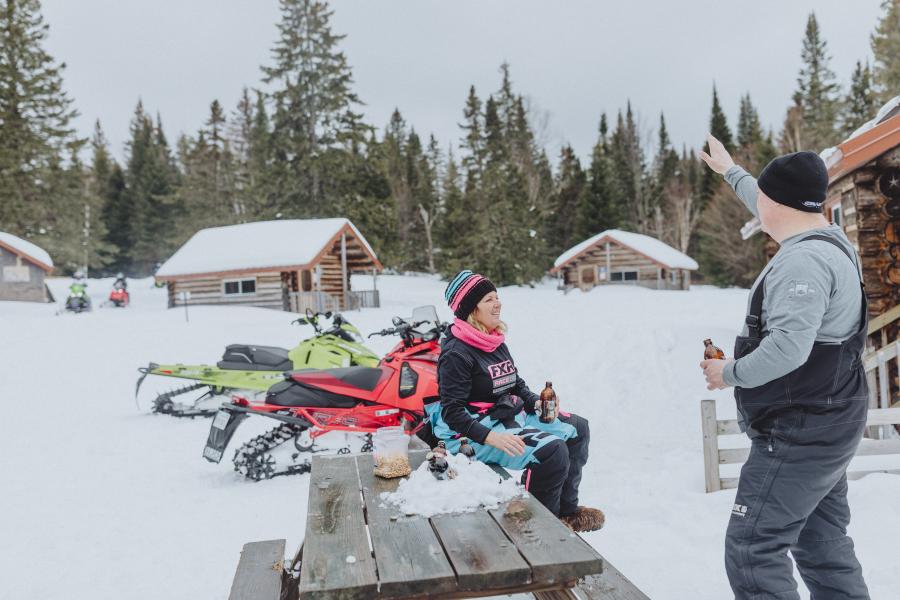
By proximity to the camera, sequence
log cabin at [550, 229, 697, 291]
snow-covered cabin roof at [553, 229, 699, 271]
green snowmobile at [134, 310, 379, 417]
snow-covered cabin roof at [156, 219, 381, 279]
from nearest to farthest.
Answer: green snowmobile at [134, 310, 379, 417]
snow-covered cabin roof at [156, 219, 381, 279]
snow-covered cabin roof at [553, 229, 699, 271]
log cabin at [550, 229, 697, 291]

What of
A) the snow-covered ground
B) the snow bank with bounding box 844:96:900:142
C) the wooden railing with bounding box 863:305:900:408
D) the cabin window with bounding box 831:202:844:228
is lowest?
the snow-covered ground

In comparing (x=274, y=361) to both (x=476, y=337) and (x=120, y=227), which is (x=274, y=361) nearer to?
(x=476, y=337)

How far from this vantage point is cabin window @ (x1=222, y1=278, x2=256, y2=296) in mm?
23797

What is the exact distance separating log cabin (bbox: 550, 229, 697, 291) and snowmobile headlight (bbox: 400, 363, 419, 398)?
2726 cm

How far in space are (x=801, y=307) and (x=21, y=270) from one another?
1173 inches

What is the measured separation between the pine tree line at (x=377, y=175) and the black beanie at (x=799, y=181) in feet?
92.8

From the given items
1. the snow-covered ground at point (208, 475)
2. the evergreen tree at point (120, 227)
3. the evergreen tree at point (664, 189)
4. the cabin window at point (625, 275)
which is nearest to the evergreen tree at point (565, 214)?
the evergreen tree at point (664, 189)

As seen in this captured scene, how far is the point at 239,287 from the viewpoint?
23844 millimetres

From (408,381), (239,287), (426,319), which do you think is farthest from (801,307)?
(239,287)

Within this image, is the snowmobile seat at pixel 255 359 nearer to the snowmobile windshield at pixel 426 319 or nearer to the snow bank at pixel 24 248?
the snowmobile windshield at pixel 426 319

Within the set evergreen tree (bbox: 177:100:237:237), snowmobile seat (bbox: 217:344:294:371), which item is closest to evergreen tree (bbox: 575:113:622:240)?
evergreen tree (bbox: 177:100:237:237)

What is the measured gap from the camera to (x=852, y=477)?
5.18 meters

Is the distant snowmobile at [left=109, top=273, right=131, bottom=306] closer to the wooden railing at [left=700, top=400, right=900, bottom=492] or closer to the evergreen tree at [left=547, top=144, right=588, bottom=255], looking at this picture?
the wooden railing at [left=700, top=400, right=900, bottom=492]

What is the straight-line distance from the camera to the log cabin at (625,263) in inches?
1264
